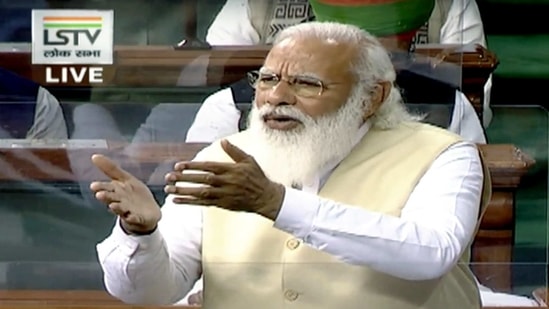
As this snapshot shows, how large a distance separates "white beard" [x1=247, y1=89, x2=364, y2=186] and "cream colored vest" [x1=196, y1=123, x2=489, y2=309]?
0.04 metres

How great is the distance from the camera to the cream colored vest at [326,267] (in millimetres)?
2506

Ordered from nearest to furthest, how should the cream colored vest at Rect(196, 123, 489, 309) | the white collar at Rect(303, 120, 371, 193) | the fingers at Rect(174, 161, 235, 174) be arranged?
the fingers at Rect(174, 161, 235, 174) → the cream colored vest at Rect(196, 123, 489, 309) → the white collar at Rect(303, 120, 371, 193)

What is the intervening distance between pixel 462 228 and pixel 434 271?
9 centimetres

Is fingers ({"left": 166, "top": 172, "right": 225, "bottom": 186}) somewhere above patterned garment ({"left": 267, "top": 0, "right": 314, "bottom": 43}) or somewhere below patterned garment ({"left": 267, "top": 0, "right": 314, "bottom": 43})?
above

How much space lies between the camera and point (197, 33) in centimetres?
353

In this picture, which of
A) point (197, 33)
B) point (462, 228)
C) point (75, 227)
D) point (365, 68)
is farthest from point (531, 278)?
point (197, 33)

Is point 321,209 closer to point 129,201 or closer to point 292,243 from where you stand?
point 292,243

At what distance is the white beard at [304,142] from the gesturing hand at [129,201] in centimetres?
25

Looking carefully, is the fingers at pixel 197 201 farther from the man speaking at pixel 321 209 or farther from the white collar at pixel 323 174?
the white collar at pixel 323 174

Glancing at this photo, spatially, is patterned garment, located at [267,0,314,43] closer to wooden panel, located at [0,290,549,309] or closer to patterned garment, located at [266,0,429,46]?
patterned garment, located at [266,0,429,46]

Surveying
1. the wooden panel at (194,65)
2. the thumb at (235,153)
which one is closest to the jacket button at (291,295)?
the thumb at (235,153)

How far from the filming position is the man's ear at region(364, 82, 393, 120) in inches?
104

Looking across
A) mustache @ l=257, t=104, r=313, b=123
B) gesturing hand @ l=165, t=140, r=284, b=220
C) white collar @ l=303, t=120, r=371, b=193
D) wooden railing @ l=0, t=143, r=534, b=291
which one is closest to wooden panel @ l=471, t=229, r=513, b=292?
wooden railing @ l=0, t=143, r=534, b=291

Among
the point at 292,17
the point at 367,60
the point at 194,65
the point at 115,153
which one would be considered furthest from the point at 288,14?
the point at 367,60
